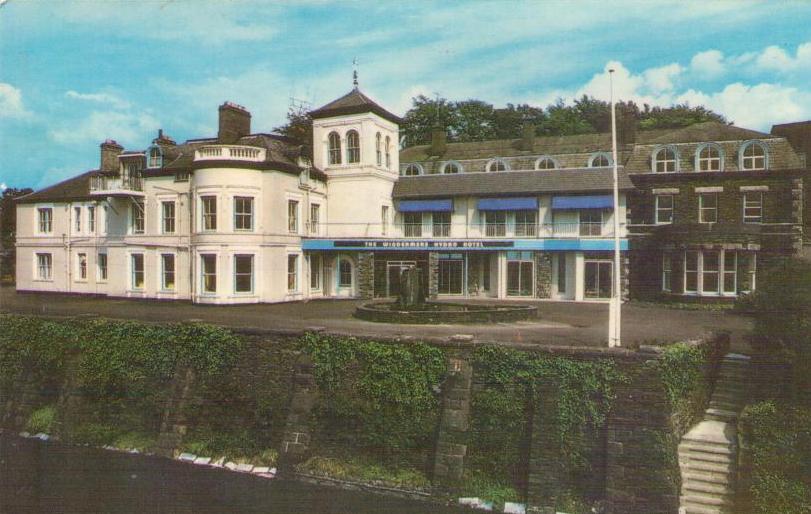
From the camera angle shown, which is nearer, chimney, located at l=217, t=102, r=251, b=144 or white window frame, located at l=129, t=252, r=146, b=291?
chimney, located at l=217, t=102, r=251, b=144

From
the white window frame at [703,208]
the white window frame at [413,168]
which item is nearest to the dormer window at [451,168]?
the white window frame at [413,168]

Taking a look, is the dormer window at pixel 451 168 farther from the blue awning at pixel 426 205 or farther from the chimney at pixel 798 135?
the chimney at pixel 798 135

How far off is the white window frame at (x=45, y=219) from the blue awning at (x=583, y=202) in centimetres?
2900

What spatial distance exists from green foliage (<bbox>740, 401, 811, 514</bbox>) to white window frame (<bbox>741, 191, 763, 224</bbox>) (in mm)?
18670

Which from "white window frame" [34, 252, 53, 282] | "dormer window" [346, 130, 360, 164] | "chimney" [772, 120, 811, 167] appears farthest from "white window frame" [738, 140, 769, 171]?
"white window frame" [34, 252, 53, 282]

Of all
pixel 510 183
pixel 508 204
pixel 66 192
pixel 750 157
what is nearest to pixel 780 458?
pixel 750 157

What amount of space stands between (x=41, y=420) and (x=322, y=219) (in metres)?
18.0

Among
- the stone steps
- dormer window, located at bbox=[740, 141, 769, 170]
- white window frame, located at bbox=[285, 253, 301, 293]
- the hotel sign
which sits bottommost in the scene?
the stone steps

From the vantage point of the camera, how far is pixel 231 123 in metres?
31.1

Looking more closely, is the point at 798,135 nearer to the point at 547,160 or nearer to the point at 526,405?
the point at 547,160

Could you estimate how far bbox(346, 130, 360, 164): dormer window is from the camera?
3297 cm

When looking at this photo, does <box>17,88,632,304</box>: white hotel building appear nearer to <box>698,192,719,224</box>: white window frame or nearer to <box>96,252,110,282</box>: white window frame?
<box>96,252,110,282</box>: white window frame

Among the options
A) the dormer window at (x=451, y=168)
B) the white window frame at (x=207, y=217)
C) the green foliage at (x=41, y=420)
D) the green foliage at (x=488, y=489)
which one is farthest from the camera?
the dormer window at (x=451, y=168)

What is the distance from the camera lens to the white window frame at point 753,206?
28.3 metres
